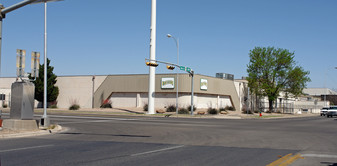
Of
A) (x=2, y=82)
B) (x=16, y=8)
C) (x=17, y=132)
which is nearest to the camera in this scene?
(x=16, y=8)

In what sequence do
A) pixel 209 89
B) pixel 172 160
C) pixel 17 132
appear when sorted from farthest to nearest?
pixel 209 89, pixel 17 132, pixel 172 160

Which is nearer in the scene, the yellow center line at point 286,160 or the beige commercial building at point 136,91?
the yellow center line at point 286,160

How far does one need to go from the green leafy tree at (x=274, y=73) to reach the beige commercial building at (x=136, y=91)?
5.02m

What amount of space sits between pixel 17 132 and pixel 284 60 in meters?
55.3

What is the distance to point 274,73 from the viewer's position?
64.5 m

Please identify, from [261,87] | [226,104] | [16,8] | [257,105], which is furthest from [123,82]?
[16,8]

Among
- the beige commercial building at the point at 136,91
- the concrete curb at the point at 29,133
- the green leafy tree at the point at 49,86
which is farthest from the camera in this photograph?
the green leafy tree at the point at 49,86

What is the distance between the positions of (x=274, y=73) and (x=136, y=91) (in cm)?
2570

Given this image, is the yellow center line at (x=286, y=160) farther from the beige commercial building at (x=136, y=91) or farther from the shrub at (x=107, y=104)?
the shrub at (x=107, y=104)

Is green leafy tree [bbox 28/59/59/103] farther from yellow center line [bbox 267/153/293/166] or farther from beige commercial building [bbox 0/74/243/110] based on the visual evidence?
yellow center line [bbox 267/153/293/166]

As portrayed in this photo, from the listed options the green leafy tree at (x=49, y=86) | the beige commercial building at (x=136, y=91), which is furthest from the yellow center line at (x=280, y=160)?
the green leafy tree at (x=49, y=86)

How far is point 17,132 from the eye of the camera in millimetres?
17188

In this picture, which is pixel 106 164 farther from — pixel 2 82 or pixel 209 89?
pixel 2 82

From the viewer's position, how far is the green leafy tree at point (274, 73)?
6450 centimetres
